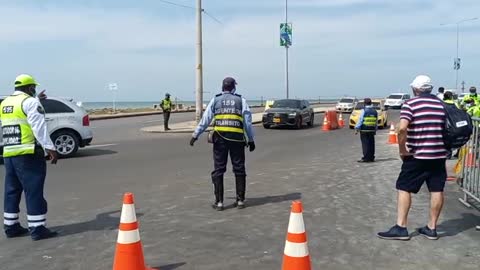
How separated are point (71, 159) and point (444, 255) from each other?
1079 cm

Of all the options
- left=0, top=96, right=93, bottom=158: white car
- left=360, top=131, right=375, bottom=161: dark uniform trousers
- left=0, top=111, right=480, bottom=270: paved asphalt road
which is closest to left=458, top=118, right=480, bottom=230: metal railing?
left=0, top=111, right=480, bottom=270: paved asphalt road

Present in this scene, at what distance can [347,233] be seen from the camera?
5.91m

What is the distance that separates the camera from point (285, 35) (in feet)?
138

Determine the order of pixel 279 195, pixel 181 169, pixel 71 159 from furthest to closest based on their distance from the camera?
pixel 71 159 → pixel 181 169 → pixel 279 195

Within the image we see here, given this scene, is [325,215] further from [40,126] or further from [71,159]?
[71,159]

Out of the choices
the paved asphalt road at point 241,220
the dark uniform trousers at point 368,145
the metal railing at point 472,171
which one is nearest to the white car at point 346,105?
the dark uniform trousers at point 368,145

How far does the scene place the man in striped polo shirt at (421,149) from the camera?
5.52 m

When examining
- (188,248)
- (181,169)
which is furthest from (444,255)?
(181,169)

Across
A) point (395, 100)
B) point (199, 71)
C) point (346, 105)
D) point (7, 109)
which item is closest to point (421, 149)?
point (7, 109)

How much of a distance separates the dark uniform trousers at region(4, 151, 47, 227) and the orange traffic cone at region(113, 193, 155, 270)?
1892 mm

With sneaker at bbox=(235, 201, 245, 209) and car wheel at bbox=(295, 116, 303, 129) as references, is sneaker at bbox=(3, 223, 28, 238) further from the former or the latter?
car wheel at bbox=(295, 116, 303, 129)

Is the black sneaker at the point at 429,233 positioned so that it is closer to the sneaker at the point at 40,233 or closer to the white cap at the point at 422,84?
the white cap at the point at 422,84

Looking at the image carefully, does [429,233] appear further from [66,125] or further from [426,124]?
[66,125]

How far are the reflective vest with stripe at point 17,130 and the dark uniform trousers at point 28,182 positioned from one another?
0.08 m
